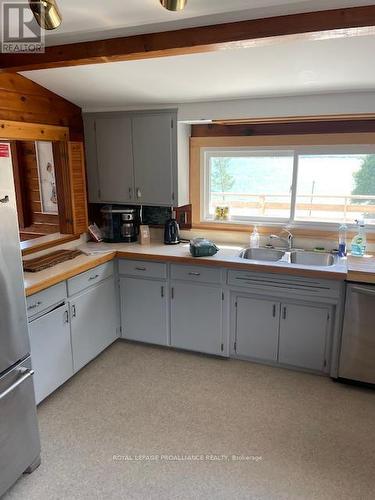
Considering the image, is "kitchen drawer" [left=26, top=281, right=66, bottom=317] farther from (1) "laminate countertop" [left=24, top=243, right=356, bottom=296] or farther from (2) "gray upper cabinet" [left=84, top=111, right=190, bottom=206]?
(2) "gray upper cabinet" [left=84, top=111, right=190, bottom=206]

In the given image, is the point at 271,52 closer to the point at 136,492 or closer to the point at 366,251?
the point at 366,251

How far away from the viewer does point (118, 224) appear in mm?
3445

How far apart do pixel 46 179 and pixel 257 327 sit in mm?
2506

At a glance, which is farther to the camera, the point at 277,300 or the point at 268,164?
the point at 268,164

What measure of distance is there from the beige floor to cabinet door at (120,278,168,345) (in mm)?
262

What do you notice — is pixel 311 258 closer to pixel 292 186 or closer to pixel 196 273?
pixel 292 186

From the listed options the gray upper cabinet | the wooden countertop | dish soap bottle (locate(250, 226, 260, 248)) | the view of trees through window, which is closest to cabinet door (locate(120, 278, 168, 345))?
the wooden countertop

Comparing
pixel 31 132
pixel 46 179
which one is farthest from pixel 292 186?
pixel 46 179

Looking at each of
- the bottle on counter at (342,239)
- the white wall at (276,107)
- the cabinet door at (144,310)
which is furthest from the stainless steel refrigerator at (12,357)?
the bottle on counter at (342,239)

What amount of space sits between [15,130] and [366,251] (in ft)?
9.31

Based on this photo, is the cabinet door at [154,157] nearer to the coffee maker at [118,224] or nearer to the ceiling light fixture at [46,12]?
the coffee maker at [118,224]

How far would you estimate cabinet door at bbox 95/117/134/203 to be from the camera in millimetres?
3234

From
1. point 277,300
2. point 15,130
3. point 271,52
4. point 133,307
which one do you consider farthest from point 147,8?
point 133,307

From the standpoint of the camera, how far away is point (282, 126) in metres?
3.12
